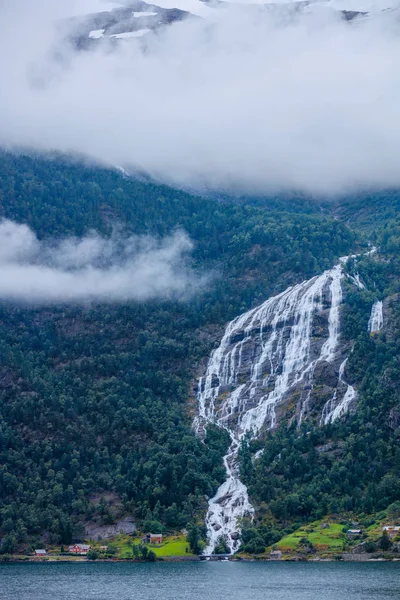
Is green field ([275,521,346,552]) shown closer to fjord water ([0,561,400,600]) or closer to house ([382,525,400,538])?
fjord water ([0,561,400,600])

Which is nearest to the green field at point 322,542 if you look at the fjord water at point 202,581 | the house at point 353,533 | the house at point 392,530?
the house at point 353,533

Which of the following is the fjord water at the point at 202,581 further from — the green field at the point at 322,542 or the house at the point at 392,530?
the house at the point at 392,530

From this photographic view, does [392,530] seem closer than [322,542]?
Yes

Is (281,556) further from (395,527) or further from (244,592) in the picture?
(244,592)

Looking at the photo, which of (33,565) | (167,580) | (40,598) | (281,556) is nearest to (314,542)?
(281,556)

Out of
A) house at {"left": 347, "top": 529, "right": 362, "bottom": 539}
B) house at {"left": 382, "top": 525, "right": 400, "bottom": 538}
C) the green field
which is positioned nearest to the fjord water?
the green field

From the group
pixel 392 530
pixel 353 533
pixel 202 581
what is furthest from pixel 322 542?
pixel 202 581

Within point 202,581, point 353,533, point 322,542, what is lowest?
point 202,581

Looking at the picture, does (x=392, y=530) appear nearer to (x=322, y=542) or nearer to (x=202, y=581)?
(x=322, y=542)

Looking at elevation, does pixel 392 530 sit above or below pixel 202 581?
above
